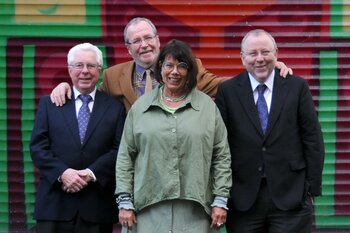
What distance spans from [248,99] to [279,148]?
1.12 feet

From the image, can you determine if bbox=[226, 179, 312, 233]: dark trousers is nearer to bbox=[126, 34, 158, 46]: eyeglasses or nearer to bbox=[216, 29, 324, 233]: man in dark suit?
bbox=[216, 29, 324, 233]: man in dark suit

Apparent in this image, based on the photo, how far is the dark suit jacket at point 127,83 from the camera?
457 centimetres

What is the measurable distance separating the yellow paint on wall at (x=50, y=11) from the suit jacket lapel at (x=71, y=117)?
172 centimetres

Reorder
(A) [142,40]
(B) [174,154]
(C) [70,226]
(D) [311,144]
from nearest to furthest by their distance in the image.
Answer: (B) [174,154] < (D) [311,144] < (C) [70,226] < (A) [142,40]

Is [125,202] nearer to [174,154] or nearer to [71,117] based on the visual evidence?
[174,154]

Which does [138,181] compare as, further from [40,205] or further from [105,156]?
[40,205]

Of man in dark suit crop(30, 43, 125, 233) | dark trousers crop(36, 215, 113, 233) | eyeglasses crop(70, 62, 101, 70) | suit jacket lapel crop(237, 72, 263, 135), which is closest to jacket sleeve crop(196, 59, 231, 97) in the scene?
suit jacket lapel crop(237, 72, 263, 135)

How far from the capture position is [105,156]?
434cm

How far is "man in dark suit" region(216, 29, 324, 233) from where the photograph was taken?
4.19m

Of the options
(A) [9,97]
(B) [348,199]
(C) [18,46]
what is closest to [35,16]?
(C) [18,46]

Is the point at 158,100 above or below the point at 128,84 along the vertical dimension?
below

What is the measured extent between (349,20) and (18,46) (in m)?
2.74

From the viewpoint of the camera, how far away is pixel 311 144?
13.9 feet

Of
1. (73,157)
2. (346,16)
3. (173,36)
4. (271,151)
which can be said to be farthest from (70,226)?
(346,16)
